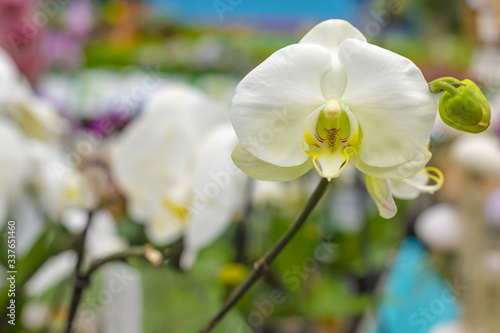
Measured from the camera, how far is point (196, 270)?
1.55 feet

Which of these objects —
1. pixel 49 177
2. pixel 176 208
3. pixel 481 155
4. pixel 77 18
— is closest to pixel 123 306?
pixel 176 208

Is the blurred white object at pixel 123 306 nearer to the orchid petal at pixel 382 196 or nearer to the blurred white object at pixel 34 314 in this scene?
the blurred white object at pixel 34 314

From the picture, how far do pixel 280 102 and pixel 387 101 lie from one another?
3 centimetres

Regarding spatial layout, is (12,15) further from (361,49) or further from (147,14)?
(147,14)

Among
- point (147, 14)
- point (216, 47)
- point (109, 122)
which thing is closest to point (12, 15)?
point (109, 122)

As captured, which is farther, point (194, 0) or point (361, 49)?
point (194, 0)

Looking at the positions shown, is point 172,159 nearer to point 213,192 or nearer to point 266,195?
point 213,192

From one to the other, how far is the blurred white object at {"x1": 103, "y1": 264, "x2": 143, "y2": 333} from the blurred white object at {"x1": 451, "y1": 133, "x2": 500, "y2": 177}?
28 cm

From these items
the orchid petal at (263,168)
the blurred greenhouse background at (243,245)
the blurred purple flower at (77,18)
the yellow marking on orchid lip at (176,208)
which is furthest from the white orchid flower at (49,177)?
the blurred purple flower at (77,18)

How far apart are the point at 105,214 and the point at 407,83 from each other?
1.17ft

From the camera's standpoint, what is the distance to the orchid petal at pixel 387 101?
0.53 ft

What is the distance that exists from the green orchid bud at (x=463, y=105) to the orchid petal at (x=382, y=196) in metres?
0.03

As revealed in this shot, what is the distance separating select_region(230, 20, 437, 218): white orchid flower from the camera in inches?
6.4

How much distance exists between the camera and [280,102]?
0.17m
